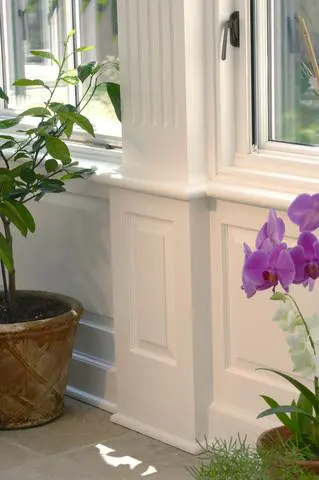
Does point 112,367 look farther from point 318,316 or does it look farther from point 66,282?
point 318,316

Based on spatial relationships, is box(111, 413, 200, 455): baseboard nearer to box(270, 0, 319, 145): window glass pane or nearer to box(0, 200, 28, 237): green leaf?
box(0, 200, 28, 237): green leaf

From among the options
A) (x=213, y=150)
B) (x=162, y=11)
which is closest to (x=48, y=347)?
(x=213, y=150)

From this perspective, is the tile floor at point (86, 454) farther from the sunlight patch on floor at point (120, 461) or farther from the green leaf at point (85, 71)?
the green leaf at point (85, 71)

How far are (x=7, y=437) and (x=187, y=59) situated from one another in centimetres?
133

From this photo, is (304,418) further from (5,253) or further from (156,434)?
(5,253)

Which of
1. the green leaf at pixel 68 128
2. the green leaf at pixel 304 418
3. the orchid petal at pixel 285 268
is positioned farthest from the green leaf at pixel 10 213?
the orchid petal at pixel 285 268

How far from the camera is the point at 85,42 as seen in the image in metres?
3.78

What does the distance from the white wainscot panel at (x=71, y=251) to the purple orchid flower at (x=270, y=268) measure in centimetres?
196

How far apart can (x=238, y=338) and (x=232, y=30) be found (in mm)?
893

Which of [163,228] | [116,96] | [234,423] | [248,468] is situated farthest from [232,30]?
[248,468]

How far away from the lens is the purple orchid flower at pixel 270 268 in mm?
1653

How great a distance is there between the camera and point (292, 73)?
3.07m

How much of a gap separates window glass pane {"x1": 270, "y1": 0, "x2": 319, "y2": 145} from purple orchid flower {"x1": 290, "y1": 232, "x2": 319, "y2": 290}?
133 centimetres

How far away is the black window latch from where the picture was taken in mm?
3094
